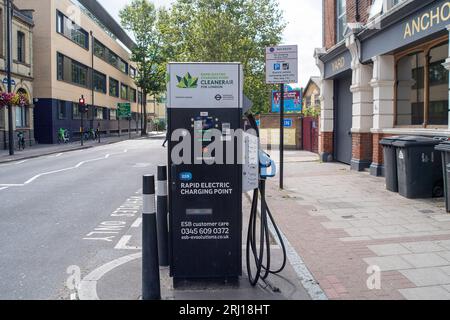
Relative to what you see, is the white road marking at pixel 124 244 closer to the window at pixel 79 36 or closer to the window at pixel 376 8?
the window at pixel 376 8

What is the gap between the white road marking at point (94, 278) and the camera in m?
4.23

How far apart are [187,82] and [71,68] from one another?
38.5 metres

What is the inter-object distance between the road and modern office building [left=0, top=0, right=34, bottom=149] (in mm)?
15143

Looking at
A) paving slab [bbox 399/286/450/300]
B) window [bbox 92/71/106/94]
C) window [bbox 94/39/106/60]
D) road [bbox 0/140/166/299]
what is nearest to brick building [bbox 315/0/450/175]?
paving slab [bbox 399/286/450/300]

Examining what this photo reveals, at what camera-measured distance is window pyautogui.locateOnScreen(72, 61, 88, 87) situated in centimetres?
4119

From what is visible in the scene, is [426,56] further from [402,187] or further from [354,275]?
[354,275]

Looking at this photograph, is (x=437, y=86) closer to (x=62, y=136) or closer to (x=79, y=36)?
(x=62, y=136)

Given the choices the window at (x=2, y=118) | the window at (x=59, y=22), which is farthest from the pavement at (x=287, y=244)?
the window at (x=59, y=22)

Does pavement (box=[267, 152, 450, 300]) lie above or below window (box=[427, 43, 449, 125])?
below

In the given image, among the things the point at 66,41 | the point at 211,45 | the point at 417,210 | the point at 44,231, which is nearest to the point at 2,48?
the point at 66,41

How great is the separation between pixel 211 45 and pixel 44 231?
1235 inches

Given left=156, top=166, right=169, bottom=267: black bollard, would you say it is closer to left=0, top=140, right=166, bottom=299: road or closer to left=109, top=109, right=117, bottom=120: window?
left=0, top=140, right=166, bottom=299: road

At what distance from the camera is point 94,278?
4.74 meters

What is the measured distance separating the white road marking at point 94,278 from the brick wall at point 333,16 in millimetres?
10746
